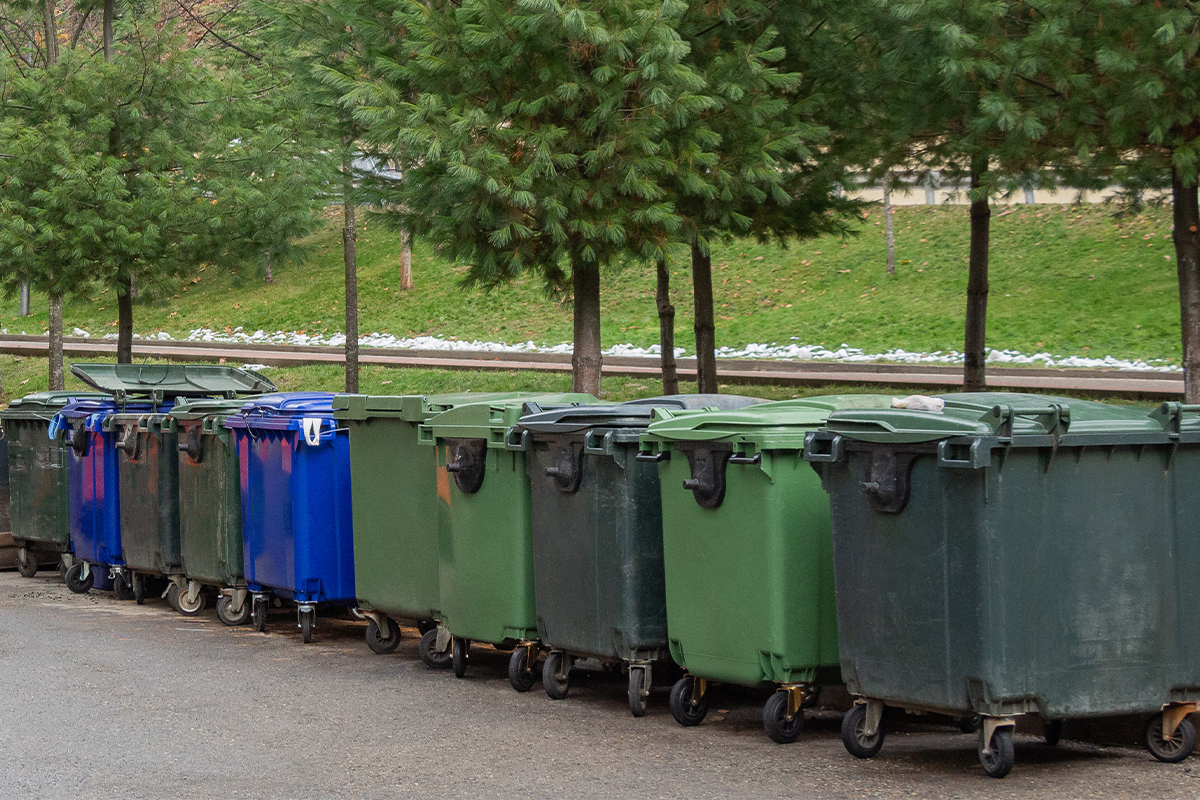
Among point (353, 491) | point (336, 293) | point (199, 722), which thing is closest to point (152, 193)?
point (353, 491)

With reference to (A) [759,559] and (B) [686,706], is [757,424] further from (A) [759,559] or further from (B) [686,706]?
(B) [686,706]

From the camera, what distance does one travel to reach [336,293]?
36562 millimetres

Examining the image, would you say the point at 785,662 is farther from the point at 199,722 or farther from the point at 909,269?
the point at 909,269

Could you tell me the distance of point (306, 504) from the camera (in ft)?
27.6

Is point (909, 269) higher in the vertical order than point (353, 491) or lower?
higher

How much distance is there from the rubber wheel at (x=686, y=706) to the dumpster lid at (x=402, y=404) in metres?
2.09

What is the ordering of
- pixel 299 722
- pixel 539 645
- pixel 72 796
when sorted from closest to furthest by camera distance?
pixel 72 796 → pixel 299 722 → pixel 539 645

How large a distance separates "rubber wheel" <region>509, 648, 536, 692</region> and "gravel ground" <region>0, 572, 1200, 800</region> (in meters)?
0.07

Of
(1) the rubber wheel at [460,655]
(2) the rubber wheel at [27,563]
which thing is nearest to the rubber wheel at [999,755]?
(1) the rubber wheel at [460,655]

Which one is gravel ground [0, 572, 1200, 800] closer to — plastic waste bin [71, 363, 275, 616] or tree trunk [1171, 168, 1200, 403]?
plastic waste bin [71, 363, 275, 616]

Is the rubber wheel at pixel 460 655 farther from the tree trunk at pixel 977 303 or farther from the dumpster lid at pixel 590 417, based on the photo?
the tree trunk at pixel 977 303

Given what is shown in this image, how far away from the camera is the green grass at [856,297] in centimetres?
2539

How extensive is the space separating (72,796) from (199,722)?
1225 millimetres

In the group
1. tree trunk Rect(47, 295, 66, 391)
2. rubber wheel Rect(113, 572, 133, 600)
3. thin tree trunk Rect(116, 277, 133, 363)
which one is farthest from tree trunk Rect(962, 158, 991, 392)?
tree trunk Rect(47, 295, 66, 391)
